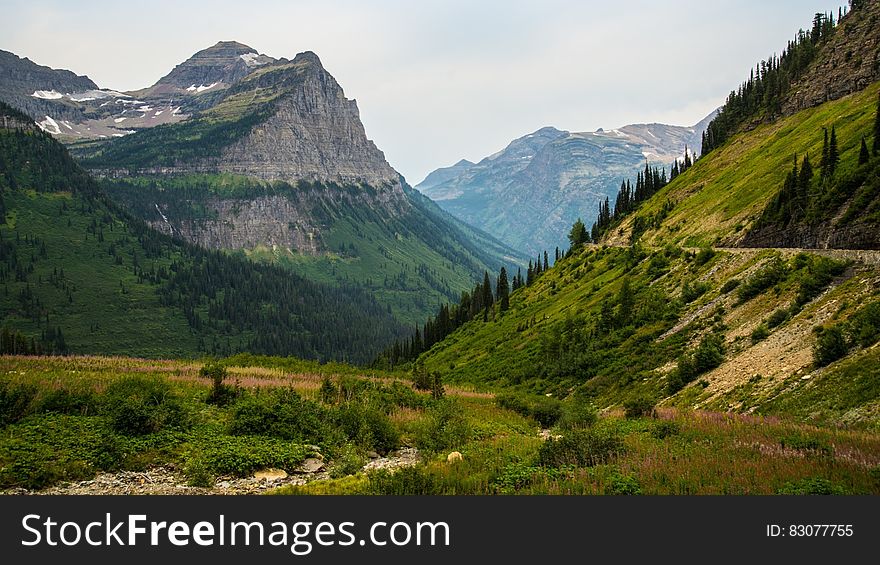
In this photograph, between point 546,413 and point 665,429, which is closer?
point 665,429

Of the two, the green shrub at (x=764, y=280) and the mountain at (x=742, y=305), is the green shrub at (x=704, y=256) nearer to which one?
the mountain at (x=742, y=305)

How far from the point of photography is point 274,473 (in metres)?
16.0

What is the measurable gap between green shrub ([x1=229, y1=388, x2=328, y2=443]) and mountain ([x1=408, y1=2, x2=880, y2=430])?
46.0 feet

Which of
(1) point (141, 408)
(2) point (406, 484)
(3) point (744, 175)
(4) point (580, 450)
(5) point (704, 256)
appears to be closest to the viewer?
(2) point (406, 484)

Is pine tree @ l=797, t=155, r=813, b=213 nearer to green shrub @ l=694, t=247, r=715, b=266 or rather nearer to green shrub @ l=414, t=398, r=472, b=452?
green shrub @ l=694, t=247, r=715, b=266

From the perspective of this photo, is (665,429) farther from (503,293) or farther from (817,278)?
(503,293)

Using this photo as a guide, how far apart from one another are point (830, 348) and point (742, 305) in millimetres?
15039

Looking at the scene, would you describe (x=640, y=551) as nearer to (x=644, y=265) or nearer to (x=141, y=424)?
(x=141, y=424)

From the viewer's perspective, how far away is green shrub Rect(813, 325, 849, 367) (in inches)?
876

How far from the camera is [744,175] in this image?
3159 inches

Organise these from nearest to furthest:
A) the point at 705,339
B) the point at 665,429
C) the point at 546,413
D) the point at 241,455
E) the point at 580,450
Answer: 1. the point at 580,450
2. the point at 241,455
3. the point at 665,429
4. the point at 546,413
5. the point at 705,339

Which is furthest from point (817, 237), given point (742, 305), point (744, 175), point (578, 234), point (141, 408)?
point (578, 234)

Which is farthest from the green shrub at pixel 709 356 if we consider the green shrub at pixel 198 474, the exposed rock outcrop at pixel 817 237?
the green shrub at pixel 198 474

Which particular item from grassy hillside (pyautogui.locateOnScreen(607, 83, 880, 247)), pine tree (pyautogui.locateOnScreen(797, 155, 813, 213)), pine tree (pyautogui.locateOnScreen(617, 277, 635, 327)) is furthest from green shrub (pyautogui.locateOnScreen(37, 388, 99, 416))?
grassy hillside (pyautogui.locateOnScreen(607, 83, 880, 247))
